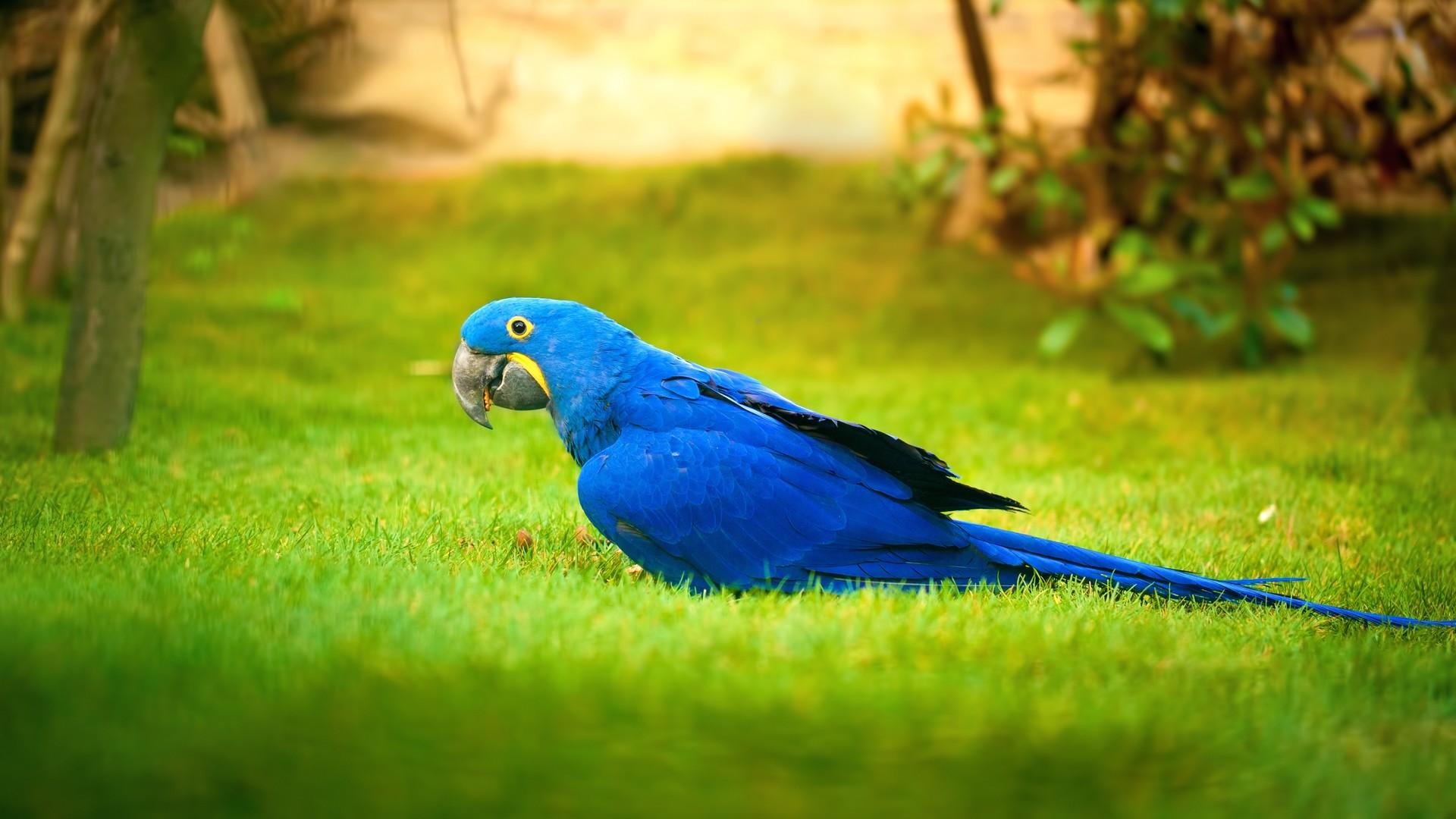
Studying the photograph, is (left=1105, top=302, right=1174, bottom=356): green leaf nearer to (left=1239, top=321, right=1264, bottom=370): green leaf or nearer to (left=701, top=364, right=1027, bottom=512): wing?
(left=1239, top=321, right=1264, bottom=370): green leaf

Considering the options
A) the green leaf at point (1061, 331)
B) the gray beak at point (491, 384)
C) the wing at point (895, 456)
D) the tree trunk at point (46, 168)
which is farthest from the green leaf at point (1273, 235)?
the tree trunk at point (46, 168)

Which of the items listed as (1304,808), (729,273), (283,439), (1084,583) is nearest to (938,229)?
(729,273)

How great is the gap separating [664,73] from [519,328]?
24.0 feet

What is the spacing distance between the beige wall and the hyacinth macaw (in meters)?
7.15

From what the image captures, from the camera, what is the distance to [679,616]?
257 centimetres

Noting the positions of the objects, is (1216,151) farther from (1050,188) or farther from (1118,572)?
(1118,572)

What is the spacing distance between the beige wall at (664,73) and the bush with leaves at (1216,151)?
260cm

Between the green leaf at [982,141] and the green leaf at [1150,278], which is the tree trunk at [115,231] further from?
the green leaf at [1150,278]

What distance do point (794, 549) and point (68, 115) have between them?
5.34 m

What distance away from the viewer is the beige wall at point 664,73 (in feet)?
32.5

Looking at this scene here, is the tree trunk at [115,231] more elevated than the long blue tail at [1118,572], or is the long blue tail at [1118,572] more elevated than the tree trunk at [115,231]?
the tree trunk at [115,231]

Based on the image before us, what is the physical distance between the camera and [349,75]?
33.0 ft

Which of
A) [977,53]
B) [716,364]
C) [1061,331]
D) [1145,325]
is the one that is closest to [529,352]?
[1061,331]

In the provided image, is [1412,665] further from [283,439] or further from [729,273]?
[729,273]
